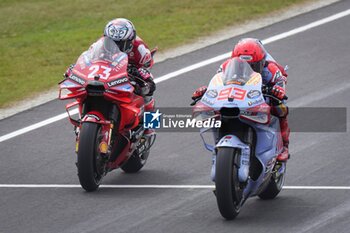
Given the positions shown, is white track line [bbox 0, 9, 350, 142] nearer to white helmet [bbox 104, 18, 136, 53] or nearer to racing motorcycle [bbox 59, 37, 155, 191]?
racing motorcycle [bbox 59, 37, 155, 191]

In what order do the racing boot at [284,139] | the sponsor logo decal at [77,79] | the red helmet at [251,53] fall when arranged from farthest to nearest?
the sponsor logo decal at [77,79]
the racing boot at [284,139]
the red helmet at [251,53]

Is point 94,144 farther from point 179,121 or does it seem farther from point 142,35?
point 142,35

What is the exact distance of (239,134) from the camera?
40.4 ft

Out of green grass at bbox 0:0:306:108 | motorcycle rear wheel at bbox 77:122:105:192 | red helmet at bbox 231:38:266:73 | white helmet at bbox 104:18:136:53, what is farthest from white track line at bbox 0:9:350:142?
red helmet at bbox 231:38:266:73

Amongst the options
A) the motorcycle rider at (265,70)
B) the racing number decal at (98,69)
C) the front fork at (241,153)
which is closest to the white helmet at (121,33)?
the racing number decal at (98,69)

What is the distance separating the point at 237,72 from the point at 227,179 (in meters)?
1.25

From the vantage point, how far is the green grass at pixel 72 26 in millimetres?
19922

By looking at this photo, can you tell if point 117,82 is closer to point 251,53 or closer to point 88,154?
point 88,154

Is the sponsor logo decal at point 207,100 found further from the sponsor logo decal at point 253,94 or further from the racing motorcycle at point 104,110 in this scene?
the racing motorcycle at point 104,110

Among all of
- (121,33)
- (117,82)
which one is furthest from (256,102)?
(121,33)

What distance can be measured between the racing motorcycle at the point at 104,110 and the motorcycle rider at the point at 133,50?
7cm

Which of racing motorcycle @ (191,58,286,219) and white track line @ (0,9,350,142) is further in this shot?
white track line @ (0,9,350,142)

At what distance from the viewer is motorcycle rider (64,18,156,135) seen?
47.0 feet

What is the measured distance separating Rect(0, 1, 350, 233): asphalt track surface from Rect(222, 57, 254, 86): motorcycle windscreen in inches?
56.2
